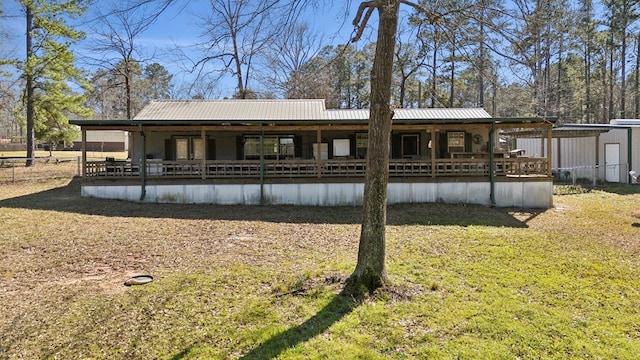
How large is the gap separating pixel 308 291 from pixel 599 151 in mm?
20950

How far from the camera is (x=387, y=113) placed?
5613 mm

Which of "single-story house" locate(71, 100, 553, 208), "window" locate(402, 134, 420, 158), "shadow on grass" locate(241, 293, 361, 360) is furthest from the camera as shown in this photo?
"window" locate(402, 134, 420, 158)

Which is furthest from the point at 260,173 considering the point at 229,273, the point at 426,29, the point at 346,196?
the point at 426,29

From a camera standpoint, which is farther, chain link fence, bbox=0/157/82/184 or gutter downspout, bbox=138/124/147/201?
chain link fence, bbox=0/157/82/184

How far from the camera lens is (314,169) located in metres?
14.8

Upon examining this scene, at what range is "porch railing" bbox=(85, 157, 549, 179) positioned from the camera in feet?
46.6

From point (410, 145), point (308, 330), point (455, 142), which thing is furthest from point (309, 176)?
point (308, 330)

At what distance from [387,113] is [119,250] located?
618cm

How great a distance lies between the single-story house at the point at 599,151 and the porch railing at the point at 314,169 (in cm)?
443

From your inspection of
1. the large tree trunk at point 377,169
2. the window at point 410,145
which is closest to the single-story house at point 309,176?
the window at point 410,145

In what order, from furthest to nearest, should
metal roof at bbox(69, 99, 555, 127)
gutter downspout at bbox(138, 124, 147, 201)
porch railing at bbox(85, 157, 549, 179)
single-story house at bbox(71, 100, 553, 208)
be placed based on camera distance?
metal roof at bbox(69, 99, 555, 127), porch railing at bbox(85, 157, 549, 179), gutter downspout at bbox(138, 124, 147, 201), single-story house at bbox(71, 100, 553, 208)

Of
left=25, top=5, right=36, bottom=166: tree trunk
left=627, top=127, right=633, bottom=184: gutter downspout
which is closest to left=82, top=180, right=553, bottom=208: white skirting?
left=627, top=127, right=633, bottom=184: gutter downspout

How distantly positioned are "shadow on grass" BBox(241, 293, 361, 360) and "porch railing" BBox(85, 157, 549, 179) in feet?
30.3

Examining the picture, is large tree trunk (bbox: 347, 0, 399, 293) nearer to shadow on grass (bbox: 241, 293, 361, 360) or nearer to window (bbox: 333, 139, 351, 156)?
shadow on grass (bbox: 241, 293, 361, 360)
